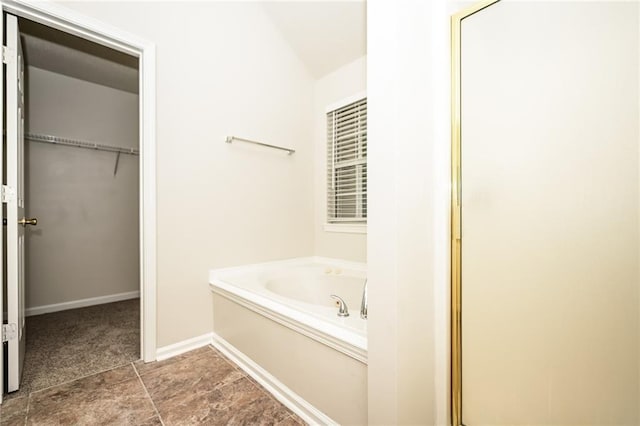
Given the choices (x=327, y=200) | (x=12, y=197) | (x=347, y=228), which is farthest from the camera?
(x=327, y=200)

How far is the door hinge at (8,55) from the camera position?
1.50 metres

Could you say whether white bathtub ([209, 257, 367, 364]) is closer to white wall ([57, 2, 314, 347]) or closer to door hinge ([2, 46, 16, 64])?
white wall ([57, 2, 314, 347])

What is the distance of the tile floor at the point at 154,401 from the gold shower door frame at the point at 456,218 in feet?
2.37

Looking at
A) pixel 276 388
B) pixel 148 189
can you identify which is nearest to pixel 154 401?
pixel 276 388

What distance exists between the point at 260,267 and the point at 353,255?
795mm

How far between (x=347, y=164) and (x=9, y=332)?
2.40m

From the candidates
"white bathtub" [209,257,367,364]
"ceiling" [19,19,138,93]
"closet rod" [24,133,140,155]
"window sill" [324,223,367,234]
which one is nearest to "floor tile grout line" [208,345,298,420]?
"white bathtub" [209,257,367,364]

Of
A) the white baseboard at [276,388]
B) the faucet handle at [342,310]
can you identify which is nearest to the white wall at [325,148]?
the faucet handle at [342,310]

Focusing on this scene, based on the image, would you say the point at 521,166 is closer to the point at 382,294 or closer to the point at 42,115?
the point at 382,294

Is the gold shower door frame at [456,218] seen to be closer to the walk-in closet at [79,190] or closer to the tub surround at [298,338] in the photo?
the tub surround at [298,338]

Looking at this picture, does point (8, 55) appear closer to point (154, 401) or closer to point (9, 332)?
point (9, 332)

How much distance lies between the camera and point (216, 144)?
2.22 metres

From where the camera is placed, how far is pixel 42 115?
2.84 metres

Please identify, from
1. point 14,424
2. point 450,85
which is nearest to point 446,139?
point 450,85
